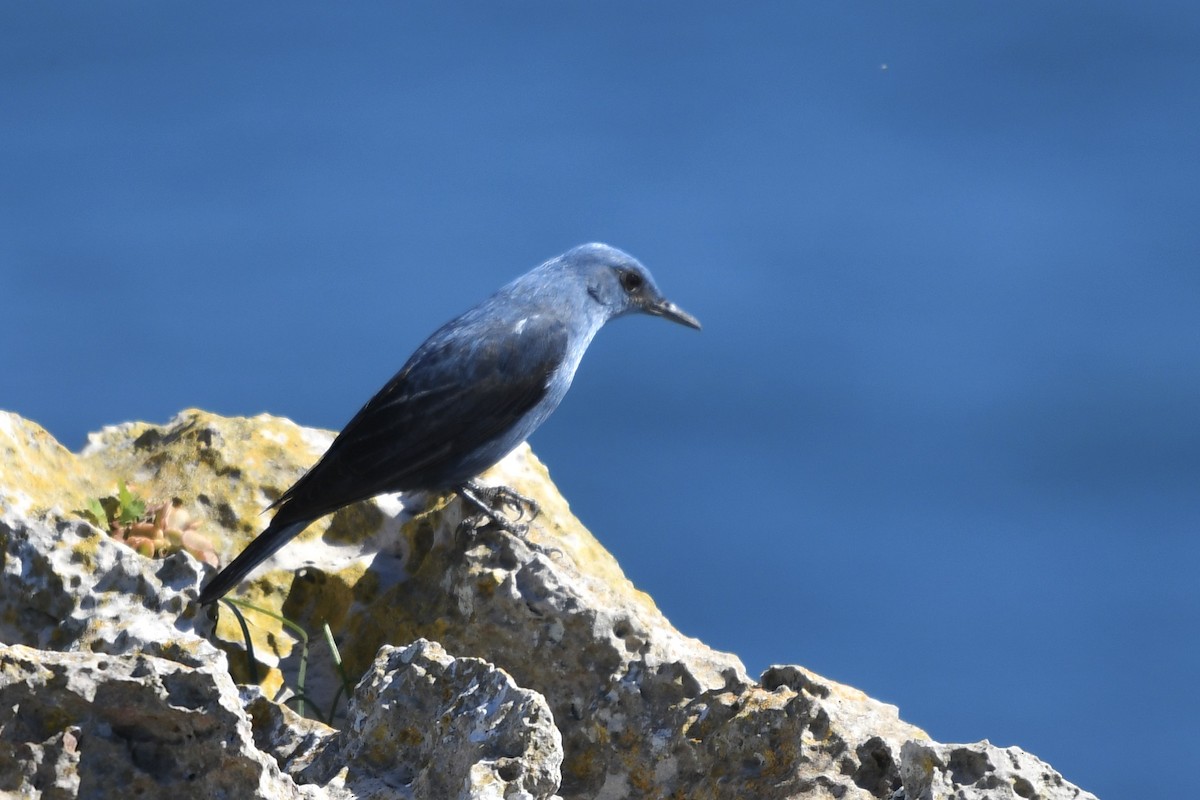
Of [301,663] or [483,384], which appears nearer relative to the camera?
[301,663]

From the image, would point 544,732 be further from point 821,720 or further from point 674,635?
point 674,635

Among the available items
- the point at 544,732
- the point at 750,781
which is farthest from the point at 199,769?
the point at 750,781

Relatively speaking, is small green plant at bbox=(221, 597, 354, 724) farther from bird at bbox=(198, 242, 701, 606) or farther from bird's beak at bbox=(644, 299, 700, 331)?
bird's beak at bbox=(644, 299, 700, 331)

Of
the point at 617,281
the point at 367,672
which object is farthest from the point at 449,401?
the point at 367,672

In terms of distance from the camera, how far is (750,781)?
2723mm

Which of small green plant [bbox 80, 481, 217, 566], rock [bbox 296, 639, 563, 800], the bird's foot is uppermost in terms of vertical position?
the bird's foot

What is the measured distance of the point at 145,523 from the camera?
12.4 feet

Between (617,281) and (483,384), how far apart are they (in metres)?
0.83

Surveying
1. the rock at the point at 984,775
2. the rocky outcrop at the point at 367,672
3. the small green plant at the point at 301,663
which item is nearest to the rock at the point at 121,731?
the rocky outcrop at the point at 367,672

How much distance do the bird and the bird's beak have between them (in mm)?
38

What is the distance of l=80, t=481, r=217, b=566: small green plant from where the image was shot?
372 centimetres

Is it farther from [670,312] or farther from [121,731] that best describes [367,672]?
[670,312]

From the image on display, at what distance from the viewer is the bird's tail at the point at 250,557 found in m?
3.52

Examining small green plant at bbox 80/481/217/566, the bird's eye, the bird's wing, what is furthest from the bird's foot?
the bird's eye
